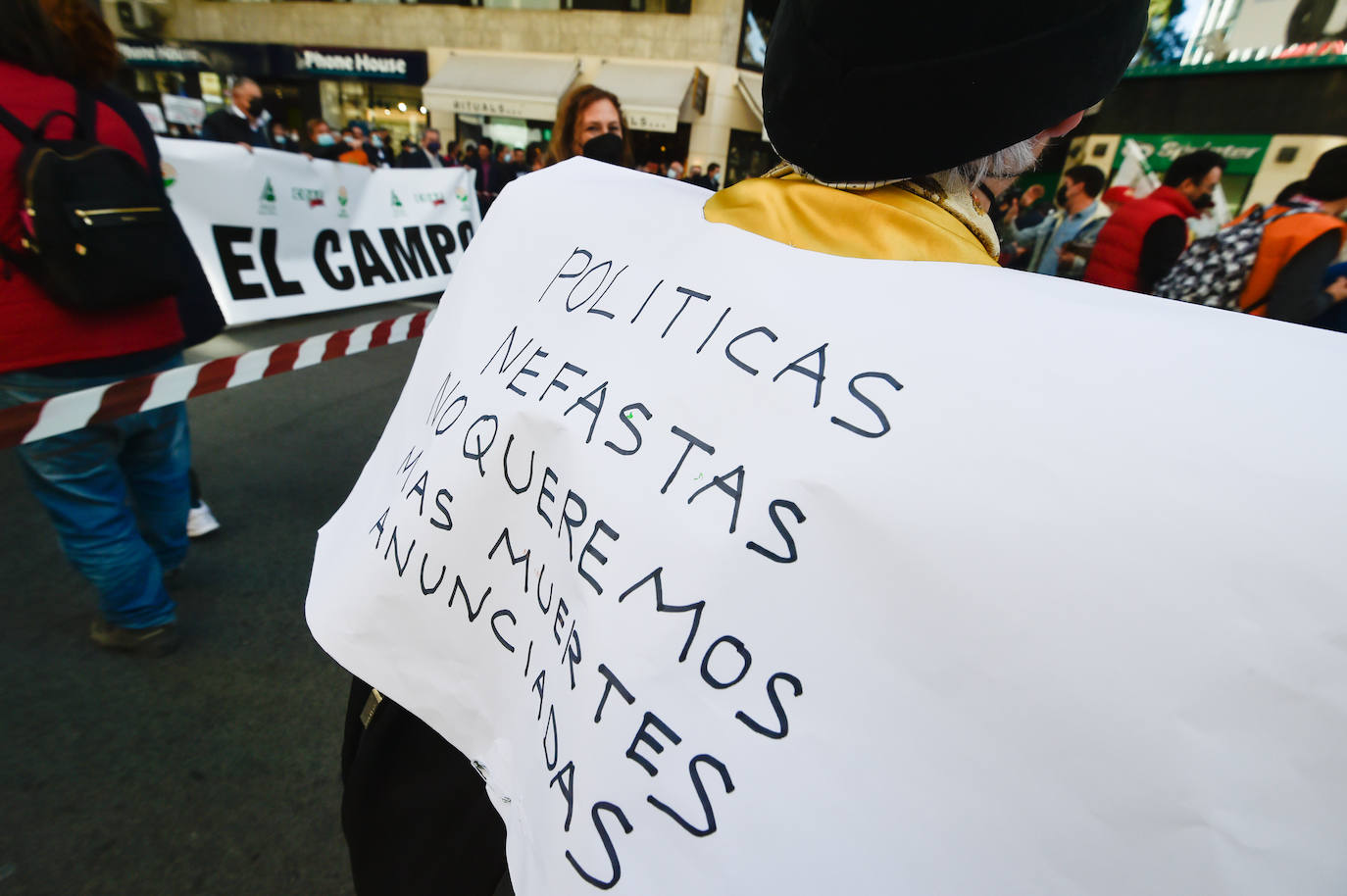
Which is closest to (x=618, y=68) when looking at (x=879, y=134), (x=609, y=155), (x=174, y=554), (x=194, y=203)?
(x=194, y=203)

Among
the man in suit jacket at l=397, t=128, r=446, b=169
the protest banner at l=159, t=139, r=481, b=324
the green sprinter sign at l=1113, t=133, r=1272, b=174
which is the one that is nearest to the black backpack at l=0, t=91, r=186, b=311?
the protest banner at l=159, t=139, r=481, b=324

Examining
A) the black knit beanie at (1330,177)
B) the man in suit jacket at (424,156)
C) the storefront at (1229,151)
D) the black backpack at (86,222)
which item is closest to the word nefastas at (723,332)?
the black backpack at (86,222)

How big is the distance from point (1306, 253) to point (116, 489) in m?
4.76

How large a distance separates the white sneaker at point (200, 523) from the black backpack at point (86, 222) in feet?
4.18

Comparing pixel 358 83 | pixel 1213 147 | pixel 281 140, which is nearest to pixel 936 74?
pixel 281 140

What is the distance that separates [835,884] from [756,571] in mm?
255

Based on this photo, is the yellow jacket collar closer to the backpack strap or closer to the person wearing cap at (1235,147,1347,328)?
the backpack strap

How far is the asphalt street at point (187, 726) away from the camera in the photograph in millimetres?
1683

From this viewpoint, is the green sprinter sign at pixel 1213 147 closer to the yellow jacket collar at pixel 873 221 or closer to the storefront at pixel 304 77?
the yellow jacket collar at pixel 873 221

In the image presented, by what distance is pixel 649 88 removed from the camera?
16.9 meters

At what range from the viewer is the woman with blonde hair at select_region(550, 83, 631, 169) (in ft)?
9.64

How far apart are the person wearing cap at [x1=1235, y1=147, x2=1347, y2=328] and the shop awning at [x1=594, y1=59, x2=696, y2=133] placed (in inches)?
610

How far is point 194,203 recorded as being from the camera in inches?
198

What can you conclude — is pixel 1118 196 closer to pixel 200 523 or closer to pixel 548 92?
pixel 200 523
